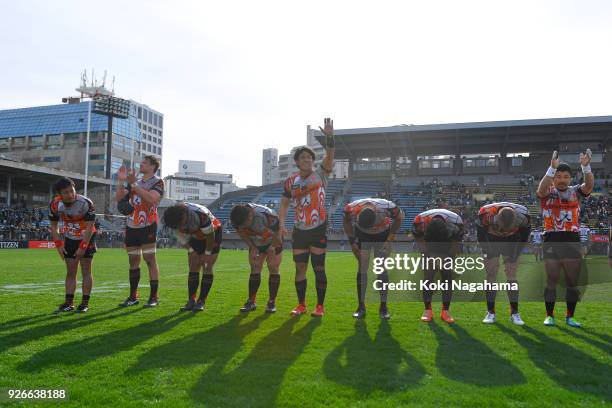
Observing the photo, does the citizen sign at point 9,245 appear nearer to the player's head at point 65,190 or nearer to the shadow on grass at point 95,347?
the player's head at point 65,190

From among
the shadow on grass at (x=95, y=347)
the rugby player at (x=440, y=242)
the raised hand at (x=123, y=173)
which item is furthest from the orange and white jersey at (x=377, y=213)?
the raised hand at (x=123, y=173)

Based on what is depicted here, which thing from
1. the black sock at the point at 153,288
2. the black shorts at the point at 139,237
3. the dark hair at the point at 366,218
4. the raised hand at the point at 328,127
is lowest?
the black sock at the point at 153,288

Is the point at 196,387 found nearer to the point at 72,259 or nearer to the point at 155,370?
the point at 155,370

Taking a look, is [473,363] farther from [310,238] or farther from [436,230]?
[310,238]

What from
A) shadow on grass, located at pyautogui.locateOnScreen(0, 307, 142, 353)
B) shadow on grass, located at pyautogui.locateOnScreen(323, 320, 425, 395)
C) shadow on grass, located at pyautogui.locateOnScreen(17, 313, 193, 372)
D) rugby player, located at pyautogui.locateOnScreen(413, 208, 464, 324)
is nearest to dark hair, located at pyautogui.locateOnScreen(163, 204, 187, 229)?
shadow on grass, located at pyautogui.locateOnScreen(17, 313, 193, 372)

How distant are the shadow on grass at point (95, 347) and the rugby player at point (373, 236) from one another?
279cm

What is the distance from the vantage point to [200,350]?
4926 millimetres

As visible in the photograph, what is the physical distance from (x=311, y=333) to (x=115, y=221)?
5275 centimetres

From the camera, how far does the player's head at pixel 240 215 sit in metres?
6.96

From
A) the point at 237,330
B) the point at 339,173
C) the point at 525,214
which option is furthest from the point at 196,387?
the point at 339,173

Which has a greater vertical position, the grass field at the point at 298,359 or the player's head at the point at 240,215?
the player's head at the point at 240,215

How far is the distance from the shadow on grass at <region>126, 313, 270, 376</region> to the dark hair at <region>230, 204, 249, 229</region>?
5.08 feet

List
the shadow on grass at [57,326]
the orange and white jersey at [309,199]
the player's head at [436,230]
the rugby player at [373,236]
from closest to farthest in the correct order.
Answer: the shadow on grass at [57,326] → the player's head at [436,230] → the rugby player at [373,236] → the orange and white jersey at [309,199]

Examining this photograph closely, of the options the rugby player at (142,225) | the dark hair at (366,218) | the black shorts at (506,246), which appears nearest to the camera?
the dark hair at (366,218)
